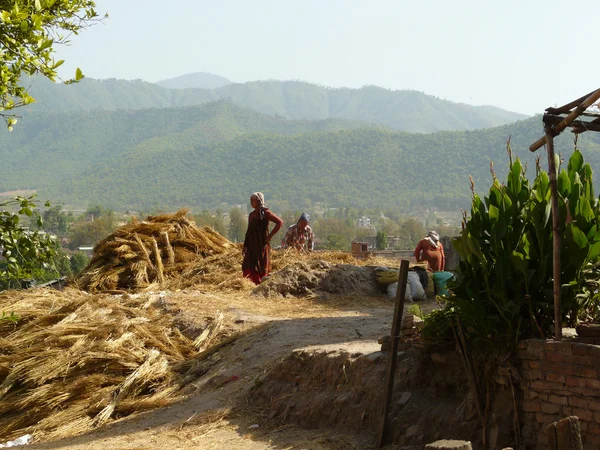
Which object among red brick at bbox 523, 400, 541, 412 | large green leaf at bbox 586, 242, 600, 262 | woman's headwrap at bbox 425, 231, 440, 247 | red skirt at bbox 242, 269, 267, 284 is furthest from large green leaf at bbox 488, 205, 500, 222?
Result: woman's headwrap at bbox 425, 231, 440, 247

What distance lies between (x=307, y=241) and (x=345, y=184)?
480ft

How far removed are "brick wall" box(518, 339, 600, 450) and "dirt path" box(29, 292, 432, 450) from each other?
1338 mm

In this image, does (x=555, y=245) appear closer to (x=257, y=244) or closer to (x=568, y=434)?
(x=568, y=434)

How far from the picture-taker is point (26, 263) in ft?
22.0

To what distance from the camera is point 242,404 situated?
747 cm

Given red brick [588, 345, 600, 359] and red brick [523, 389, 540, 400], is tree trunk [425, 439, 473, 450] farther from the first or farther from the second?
red brick [523, 389, 540, 400]

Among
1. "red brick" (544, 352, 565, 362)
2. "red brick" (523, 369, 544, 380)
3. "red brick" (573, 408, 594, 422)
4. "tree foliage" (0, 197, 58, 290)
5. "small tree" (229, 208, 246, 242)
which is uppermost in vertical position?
"tree foliage" (0, 197, 58, 290)

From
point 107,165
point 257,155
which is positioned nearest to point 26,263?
A: point 257,155

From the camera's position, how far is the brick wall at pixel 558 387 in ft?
17.2

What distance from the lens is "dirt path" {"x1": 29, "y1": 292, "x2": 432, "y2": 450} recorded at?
6.57m

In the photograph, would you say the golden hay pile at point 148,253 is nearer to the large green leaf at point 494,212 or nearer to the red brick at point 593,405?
the large green leaf at point 494,212

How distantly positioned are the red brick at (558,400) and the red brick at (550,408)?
0.09 feet

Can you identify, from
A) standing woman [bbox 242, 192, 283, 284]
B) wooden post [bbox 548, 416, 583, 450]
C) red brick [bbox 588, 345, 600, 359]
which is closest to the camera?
wooden post [bbox 548, 416, 583, 450]

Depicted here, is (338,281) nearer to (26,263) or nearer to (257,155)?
(26,263)
